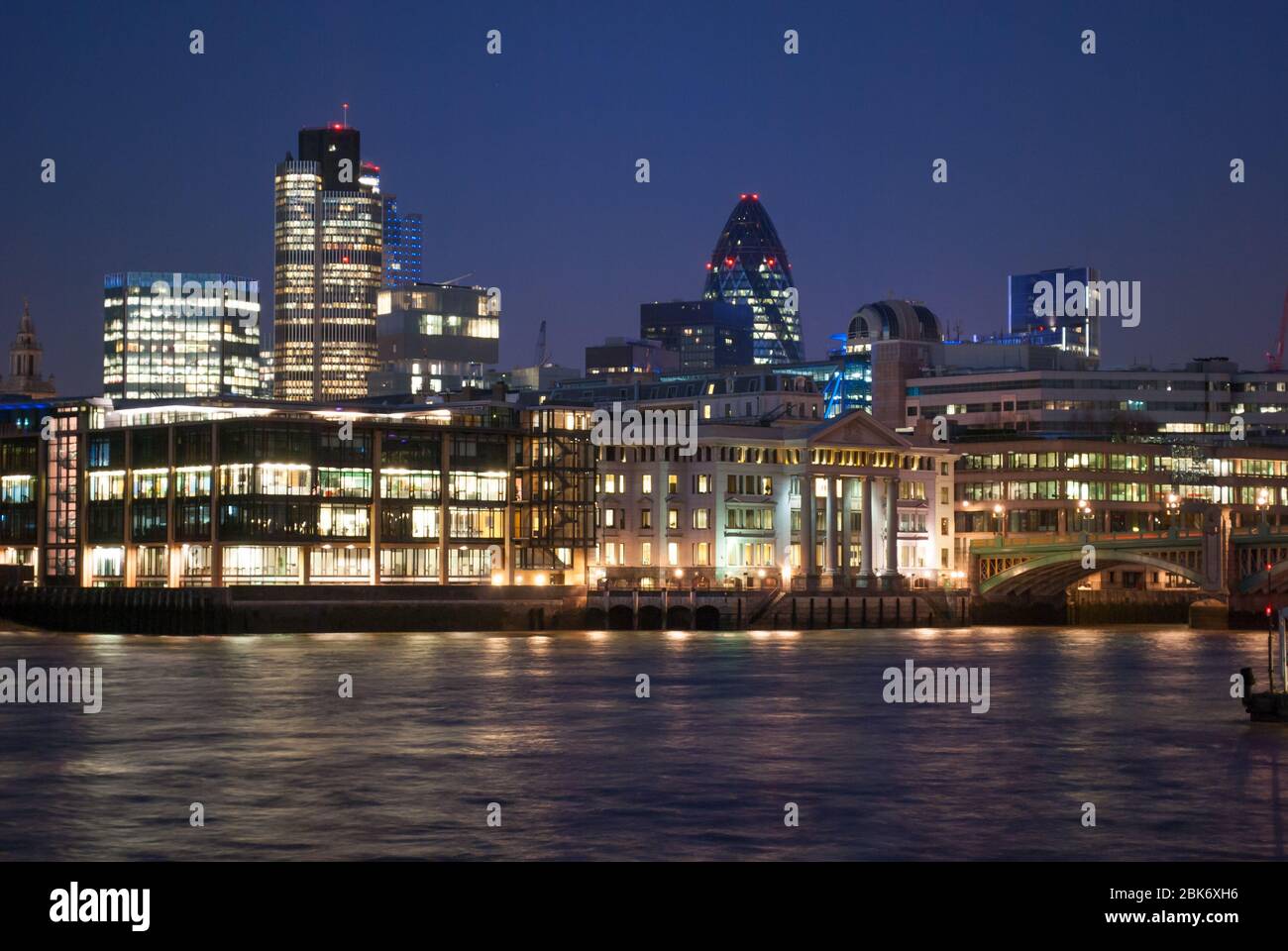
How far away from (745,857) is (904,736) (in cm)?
2185

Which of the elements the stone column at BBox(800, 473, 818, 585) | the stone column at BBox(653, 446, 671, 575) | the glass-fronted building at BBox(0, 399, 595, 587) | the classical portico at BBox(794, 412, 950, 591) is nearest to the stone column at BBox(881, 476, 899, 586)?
the classical portico at BBox(794, 412, 950, 591)

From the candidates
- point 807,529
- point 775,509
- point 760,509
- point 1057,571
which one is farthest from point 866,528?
point 1057,571

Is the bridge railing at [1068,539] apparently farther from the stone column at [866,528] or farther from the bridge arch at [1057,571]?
the stone column at [866,528]

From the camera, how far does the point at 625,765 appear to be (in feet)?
163

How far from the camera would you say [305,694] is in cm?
6894

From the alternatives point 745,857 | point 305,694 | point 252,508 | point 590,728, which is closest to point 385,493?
point 252,508
